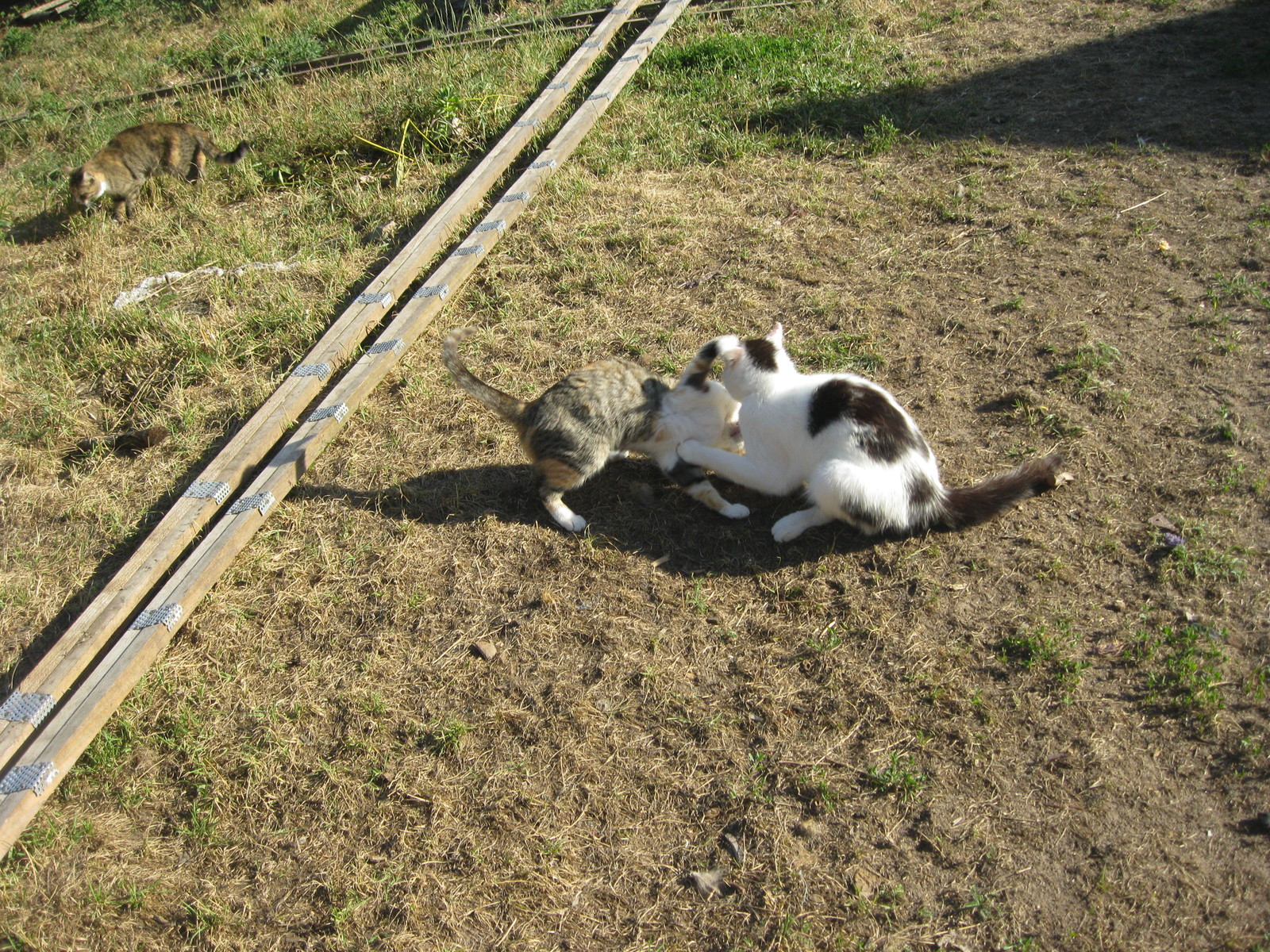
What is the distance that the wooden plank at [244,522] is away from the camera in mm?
3258

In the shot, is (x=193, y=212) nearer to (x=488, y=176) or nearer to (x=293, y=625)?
(x=488, y=176)

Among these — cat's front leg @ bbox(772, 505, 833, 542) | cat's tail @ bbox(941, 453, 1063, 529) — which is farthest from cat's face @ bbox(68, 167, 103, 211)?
cat's tail @ bbox(941, 453, 1063, 529)

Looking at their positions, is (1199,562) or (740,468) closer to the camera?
(1199,562)

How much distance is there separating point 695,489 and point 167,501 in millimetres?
2839

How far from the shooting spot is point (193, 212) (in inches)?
283

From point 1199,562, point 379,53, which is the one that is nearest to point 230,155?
point 379,53

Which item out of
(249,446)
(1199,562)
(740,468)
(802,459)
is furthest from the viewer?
(249,446)

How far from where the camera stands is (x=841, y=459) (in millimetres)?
3650

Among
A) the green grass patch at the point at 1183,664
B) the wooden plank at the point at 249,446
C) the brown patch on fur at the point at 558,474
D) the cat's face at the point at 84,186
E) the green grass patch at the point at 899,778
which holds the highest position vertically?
the cat's face at the point at 84,186

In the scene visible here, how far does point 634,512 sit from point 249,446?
6.97 feet

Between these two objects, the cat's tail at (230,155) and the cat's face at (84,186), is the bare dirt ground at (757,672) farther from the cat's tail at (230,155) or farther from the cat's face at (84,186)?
the cat's tail at (230,155)

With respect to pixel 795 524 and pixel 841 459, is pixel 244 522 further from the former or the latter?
pixel 841 459

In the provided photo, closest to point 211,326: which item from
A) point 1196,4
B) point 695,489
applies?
point 695,489

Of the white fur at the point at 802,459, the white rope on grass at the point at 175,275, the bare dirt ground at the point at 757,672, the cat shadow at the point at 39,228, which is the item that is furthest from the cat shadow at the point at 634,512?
the cat shadow at the point at 39,228
